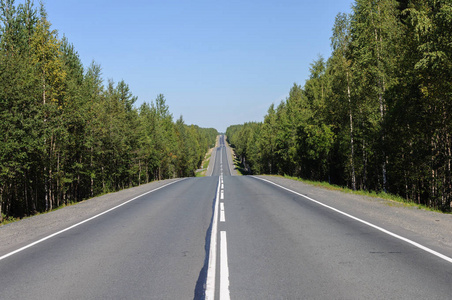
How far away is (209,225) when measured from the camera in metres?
8.38

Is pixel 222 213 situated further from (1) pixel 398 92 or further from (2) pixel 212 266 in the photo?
(1) pixel 398 92

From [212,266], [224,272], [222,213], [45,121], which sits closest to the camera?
[224,272]

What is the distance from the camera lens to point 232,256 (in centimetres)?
561

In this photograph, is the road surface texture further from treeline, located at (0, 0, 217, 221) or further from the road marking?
treeline, located at (0, 0, 217, 221)

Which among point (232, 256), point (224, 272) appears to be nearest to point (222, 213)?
point (232, 256)

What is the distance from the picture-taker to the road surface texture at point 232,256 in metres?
4.14

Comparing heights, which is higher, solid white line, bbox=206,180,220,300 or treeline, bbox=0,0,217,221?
treeline, bbox=0,0,217,221

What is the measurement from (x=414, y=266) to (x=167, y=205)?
9411 millimetres

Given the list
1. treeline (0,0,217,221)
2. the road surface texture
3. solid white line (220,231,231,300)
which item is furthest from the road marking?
treeline (0,0,217,221)

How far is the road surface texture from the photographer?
13.6ft

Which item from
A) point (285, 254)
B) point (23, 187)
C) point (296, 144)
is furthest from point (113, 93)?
point (285, 254)

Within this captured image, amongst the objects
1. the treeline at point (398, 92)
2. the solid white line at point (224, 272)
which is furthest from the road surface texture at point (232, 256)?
the treeline at point (398, 92)

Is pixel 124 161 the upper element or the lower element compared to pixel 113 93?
lower

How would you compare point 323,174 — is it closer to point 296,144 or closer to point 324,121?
point 296,144
